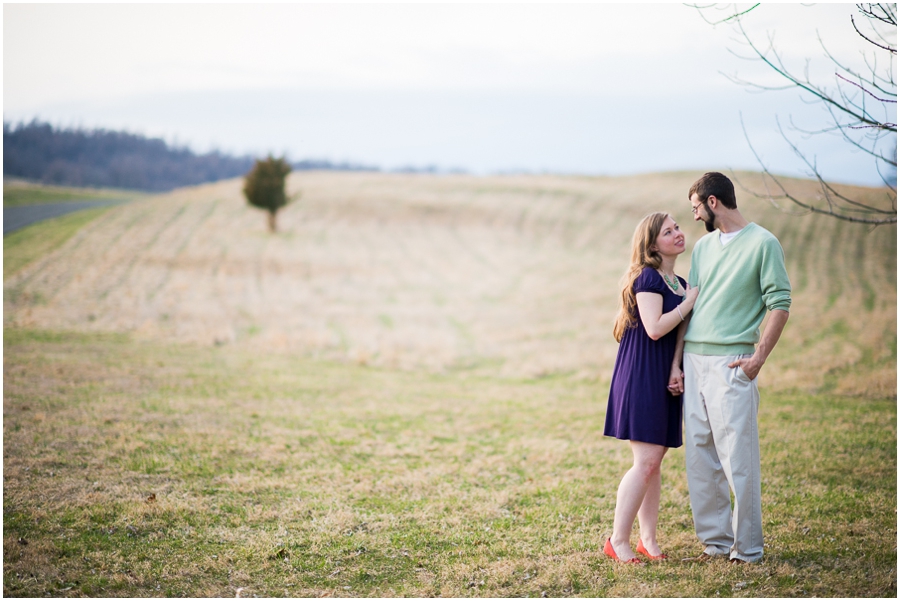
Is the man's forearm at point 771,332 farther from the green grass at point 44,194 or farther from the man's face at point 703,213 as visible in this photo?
the green grass at point 44,194

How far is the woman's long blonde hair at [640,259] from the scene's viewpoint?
161 inches

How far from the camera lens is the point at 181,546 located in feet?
A: 14.5

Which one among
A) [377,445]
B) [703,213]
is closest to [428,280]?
[377,445]

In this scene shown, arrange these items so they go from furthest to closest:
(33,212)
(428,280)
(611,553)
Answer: (33,212) → (428,280) → (611,553)

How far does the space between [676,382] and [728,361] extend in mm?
378

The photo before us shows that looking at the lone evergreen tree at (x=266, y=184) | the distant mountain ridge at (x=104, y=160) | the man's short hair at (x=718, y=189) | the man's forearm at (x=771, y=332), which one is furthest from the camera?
the lone evergreen tree at (x=266, y=184)

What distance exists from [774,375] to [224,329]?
1320 cm

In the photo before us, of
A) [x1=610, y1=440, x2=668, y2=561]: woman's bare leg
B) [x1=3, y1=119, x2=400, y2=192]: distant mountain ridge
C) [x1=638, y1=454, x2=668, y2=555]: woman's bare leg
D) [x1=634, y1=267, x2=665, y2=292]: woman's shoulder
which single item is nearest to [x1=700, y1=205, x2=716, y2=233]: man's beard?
[x1=634, y1=267, x2=665, y2=292]: woman's shoulder

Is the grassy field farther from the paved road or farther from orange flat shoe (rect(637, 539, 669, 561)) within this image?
the paved road

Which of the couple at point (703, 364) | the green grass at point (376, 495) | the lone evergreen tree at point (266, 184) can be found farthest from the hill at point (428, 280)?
the couple at point (703, 364)

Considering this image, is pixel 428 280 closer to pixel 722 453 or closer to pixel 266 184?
pixel 266 184

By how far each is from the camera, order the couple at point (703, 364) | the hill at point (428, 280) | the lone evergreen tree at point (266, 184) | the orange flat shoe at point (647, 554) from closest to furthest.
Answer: the couple at point (703, 364) → the orange flat shoe at point (647, 554) → the hill at point (428, 280) → the lone evergreen tree at point (266, 184)

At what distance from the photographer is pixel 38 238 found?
29.0 meters

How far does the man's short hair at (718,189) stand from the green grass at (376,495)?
2.51 meters
